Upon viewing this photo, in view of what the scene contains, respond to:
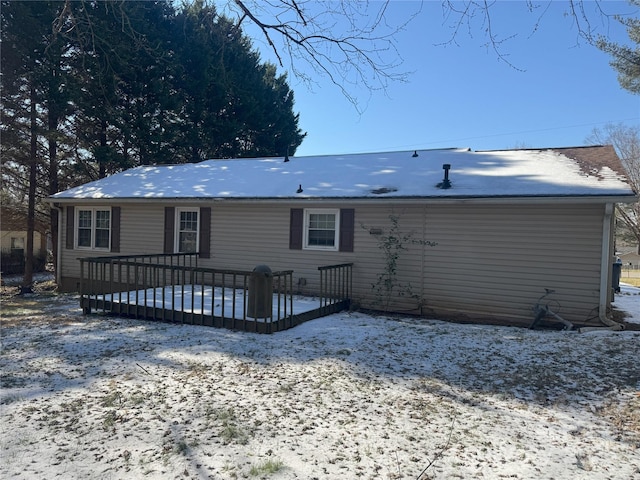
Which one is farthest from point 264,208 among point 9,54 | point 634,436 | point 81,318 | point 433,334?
point 9,54

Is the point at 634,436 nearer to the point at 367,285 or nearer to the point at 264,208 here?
the point at 367,285

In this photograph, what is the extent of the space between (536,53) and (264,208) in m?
7.02

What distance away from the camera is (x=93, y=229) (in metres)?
13.3

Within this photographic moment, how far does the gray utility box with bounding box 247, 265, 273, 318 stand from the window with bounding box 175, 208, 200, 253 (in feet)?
17.4

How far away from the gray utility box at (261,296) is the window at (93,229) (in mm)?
7994

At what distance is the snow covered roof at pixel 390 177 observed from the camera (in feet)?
27.3

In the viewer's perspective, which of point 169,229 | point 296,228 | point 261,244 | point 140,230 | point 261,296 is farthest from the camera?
point 140,230

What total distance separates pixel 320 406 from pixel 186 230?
9022 mm

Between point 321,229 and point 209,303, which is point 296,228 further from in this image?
point 209,303

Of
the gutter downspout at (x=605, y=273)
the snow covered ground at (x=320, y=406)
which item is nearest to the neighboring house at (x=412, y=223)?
the gutter downspout at (x=605, y=273)

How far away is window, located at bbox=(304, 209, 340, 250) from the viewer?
1010 cm

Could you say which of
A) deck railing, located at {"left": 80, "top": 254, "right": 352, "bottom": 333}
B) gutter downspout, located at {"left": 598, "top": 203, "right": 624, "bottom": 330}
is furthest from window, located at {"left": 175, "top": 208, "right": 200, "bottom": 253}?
gutter downspout, located at {"left": 598, "top": 203, "right": 624, "bottom": 330}

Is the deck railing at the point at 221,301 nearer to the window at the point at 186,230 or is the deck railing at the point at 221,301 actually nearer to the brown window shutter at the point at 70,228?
the window at the point at 186,230

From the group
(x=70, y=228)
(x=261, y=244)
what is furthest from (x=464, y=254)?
(x=70, y=228)
